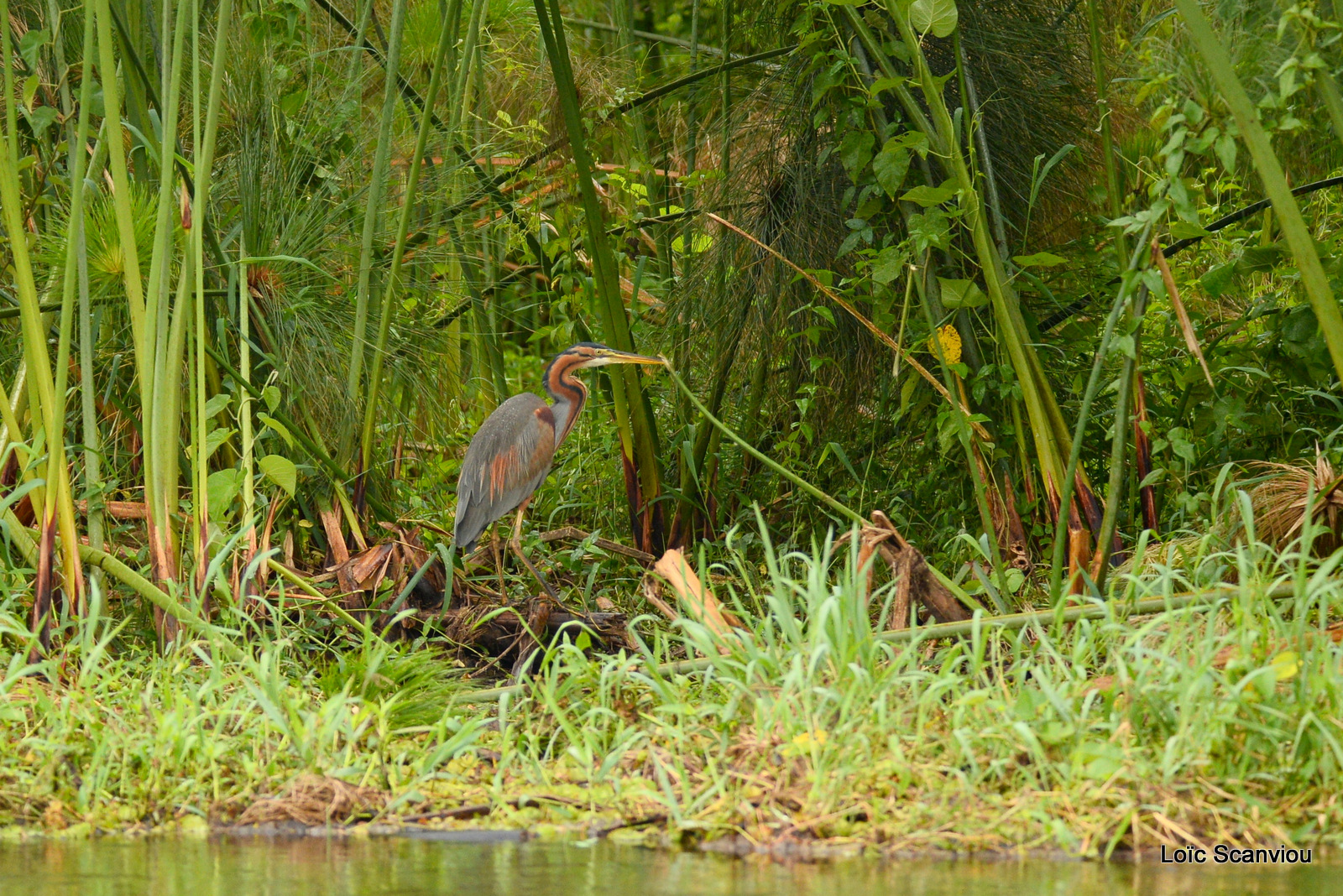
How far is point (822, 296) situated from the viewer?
474cm

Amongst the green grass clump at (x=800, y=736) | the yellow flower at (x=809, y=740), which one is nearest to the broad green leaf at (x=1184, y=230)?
the green grass clump at (x=800, y=736)

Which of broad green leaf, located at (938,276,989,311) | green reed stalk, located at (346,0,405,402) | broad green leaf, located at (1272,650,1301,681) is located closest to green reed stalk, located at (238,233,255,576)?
green reed stalk, located at (346,0,405,402)

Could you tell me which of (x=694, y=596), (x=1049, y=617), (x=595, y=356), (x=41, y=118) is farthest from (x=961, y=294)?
(x=41, y=118)

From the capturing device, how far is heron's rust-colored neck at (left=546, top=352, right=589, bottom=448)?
5.19 meters

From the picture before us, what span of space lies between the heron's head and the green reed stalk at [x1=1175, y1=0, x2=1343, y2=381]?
197 cm

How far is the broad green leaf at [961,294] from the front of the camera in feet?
12.7

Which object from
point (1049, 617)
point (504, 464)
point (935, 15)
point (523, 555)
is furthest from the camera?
point (504, 464)

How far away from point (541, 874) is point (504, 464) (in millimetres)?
2529

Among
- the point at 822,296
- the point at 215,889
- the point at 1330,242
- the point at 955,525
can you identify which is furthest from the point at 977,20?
the point at 215,889

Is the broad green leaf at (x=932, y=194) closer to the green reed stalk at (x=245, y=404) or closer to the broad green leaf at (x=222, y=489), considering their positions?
the green reed stalk at (x=245, y=404)

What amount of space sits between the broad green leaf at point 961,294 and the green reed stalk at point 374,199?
67.2 inches

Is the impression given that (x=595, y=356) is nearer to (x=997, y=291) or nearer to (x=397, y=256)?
(x=397, y=256)

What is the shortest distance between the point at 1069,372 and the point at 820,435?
962 mm

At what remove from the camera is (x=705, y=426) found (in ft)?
15.4
